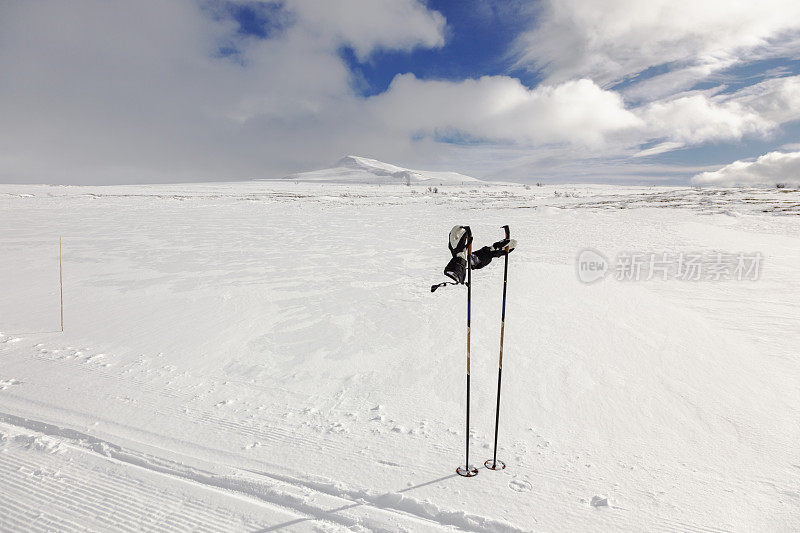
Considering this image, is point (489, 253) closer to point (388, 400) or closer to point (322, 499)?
point (388, 400)

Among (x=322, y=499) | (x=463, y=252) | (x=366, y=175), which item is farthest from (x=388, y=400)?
(x=366, y=175)

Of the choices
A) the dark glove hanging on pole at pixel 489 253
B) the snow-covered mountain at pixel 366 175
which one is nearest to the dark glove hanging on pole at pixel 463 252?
the dark glove hanging on pole at pixel 489 253

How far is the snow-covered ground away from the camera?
93.6 inches

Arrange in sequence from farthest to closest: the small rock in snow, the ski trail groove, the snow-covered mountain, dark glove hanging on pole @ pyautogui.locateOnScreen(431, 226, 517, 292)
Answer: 1. the snow-covered mountain
2. dark glove hanging on pole @ pyautogui.locateOnScreen(431, 226, 517, 292)
3. the small rock in snow
4. the ski trail groove

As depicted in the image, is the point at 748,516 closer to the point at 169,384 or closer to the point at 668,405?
the point at 668,405

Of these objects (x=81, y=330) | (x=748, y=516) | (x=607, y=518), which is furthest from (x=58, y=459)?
(x=748, y=516)

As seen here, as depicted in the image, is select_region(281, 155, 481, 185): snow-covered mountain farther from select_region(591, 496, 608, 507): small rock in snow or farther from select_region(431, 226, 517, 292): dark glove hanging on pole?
select_region(591, 496, 608, 507): small rock in snow

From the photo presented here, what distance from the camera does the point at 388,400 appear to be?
3.54 meters

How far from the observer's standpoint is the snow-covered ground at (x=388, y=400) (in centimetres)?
238

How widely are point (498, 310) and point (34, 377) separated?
5593 mm

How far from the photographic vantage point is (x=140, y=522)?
2262mm

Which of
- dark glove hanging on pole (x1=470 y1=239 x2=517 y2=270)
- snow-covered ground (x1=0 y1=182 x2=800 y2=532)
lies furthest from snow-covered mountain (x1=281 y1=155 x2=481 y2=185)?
dark glove hanging on pole (x1=470 y1=239 x2=517 y2=270)

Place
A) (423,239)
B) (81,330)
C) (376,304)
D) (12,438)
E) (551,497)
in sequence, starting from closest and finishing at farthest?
(551,497) → (12,438) → (81,330) → (376,304) → (423,239)

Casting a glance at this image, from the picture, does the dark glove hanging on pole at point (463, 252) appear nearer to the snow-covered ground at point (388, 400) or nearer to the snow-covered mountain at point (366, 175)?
the snow-covered ground at point (388, 400)
